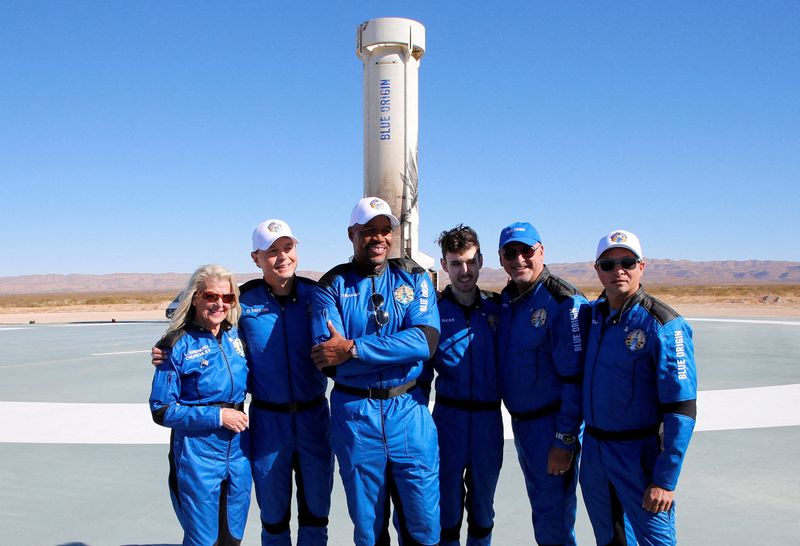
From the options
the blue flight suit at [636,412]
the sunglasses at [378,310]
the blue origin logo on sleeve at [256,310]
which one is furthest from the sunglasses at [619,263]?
the blue origin logo on sleeve at [256,310]

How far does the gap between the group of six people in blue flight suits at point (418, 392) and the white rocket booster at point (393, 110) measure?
7976 mm

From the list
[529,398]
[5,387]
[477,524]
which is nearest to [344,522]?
[477,524]

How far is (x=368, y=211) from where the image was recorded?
3.39 meters

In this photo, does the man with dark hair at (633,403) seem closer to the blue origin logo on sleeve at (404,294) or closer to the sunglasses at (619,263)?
the sunglasses at (619,263)

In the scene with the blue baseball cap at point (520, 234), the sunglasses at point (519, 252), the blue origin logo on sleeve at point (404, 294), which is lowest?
the blue origin logo on sleeve at point (404, 294)

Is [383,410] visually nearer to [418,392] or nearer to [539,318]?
[418,392]

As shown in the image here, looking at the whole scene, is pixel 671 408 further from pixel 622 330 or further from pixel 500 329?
pixel 500 329

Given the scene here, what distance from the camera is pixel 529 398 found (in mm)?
3537

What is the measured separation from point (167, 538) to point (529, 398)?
2.37 metres

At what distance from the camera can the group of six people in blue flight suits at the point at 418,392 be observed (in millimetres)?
3084

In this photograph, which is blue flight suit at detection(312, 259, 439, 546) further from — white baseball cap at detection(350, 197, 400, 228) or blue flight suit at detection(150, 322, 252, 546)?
blue flight suit at detection(150, 322, 252, 546)

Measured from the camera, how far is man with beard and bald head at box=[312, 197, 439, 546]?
10.5 ft

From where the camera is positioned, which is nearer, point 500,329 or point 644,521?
point 644,521

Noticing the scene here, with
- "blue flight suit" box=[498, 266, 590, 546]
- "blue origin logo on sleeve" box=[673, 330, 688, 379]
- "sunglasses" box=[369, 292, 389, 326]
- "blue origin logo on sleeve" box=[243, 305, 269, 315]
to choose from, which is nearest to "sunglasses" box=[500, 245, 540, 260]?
"blue flight suit" box=[498, 266, 590, 546]
